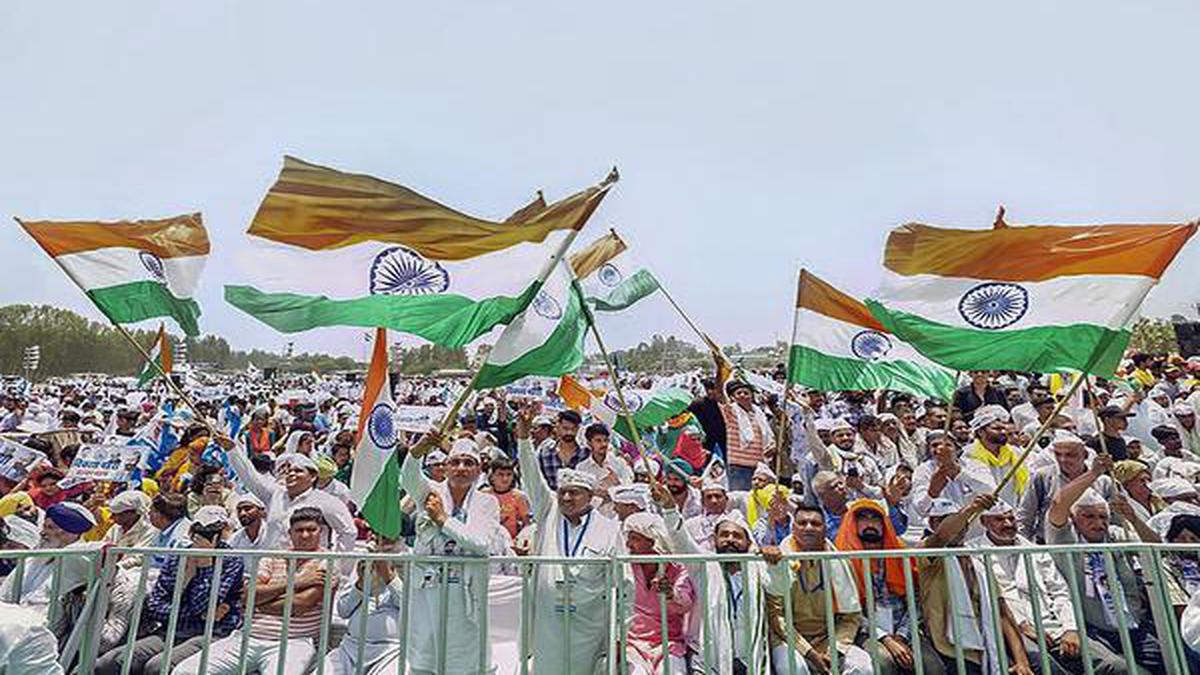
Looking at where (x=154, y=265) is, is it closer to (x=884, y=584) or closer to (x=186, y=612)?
(x=186, y=612)

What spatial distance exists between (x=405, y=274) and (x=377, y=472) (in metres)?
1.27

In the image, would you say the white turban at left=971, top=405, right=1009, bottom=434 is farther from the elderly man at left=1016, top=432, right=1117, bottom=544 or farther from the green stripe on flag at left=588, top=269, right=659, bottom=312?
the green stripe on flag at left=588, top=269, right=659, bottom=312

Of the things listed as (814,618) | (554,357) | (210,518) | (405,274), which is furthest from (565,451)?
(814,618)

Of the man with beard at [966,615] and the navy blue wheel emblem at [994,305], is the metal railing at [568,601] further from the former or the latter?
the navy blue wheel emblem at [994,305]

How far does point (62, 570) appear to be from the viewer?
3857 millimetres

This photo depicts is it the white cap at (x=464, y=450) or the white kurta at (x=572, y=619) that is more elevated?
the white cap at (x=464, y=450)

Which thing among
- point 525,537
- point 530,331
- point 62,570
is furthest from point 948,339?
point 62,570

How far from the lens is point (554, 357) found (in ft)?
15.5

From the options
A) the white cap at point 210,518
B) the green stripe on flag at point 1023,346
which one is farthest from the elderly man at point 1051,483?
the white cap at point 210,518

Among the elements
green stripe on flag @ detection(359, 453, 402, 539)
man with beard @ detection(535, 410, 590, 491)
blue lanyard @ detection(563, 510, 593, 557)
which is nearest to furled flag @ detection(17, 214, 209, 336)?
green stripe on flag @ detection(359, 453, 402, 539)

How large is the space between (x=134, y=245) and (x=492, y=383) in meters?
3.64

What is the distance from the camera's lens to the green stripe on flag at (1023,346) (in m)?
4.63

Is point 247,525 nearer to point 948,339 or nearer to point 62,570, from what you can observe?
point 62,570

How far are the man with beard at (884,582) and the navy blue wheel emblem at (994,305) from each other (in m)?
1.48
